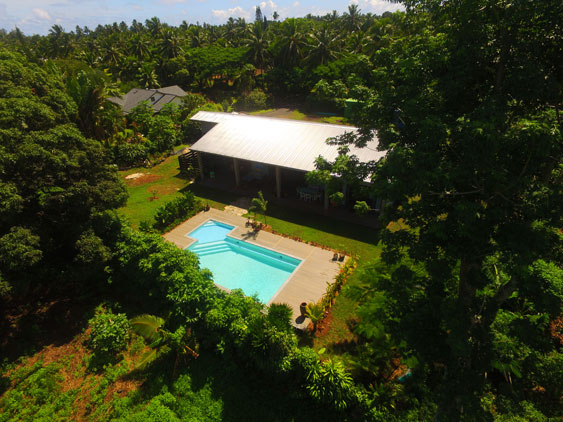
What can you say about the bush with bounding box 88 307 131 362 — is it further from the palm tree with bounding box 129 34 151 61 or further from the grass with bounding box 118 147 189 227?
the palm tree with bounding box 129 34 151 61

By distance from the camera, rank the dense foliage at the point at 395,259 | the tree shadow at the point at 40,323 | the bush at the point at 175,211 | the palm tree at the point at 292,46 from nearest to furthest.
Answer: the dense foliage at the point at 395,259, the tree shadow at the point at 40,323, the bush at the point at 175,211, the palm tree at the point at 292,46

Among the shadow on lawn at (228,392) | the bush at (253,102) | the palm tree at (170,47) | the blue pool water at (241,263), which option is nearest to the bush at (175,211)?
the blue pool water at (241,263)

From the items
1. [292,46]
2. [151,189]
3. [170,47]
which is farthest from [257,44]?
[151,189]

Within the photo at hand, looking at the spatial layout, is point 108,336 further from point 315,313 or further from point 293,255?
point 293,255

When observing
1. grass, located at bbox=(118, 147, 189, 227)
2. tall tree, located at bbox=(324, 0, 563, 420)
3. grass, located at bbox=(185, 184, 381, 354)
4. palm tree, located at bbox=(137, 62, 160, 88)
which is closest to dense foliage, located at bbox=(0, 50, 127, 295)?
grass, located at bbox=(118, 147, 189, 227)

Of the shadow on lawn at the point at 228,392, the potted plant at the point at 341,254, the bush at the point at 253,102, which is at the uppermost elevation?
the bush at the point at 253,102

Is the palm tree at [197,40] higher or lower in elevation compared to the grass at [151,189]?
higher

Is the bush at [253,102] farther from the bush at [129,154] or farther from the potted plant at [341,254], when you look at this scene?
the potted plant at [341,254]
